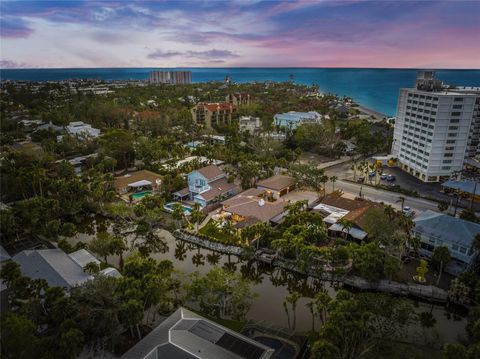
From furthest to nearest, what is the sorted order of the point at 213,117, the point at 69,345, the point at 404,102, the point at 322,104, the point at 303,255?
the point at 322,104
the point at 213,117
the point at 404,102
the point at 303,255
the point at 69,345

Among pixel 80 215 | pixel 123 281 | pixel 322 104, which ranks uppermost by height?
pixel 322 104

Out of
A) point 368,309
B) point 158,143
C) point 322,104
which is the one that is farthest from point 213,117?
point 368,309

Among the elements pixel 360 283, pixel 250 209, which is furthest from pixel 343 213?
pixel 360 283

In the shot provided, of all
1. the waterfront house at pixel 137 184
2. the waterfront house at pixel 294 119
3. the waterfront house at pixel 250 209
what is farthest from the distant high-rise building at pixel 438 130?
the waterfront house at pixel 137 184

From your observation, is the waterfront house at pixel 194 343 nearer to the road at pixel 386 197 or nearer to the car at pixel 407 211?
the car at pixel 407 211

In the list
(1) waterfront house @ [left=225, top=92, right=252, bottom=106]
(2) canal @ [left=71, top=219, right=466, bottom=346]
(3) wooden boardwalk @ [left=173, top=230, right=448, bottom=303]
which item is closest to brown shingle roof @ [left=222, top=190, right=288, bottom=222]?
(3) wooden boardwalk @ [left=173, top=230, right=448, bottom=303]

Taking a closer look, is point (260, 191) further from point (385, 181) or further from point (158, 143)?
point (158, 143)
